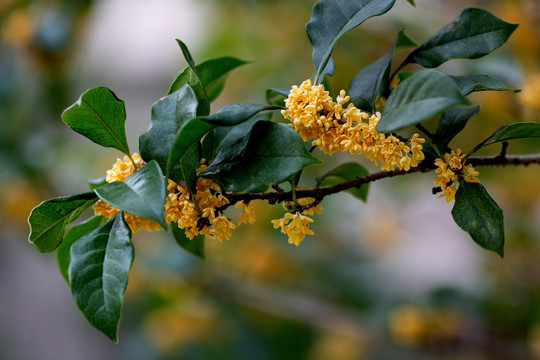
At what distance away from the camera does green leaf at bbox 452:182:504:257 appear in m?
0.46

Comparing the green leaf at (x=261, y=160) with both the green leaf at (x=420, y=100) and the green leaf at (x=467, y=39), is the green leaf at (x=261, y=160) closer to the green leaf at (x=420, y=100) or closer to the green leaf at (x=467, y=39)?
the green leaf at (x=420, y=100)

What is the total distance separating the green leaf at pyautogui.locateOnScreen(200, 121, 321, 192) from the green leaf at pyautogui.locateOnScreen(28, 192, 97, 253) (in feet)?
0.42

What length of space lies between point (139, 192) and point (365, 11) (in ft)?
0.96

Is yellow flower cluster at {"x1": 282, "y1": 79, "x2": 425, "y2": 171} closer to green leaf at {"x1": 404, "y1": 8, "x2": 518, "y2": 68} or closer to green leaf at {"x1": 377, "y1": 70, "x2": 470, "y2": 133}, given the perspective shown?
green leaf at {"x1": 377, "y1": 70, "x2": 470, "y2": 133}

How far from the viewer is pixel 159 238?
1.92 meters

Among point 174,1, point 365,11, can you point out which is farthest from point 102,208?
point 174,1

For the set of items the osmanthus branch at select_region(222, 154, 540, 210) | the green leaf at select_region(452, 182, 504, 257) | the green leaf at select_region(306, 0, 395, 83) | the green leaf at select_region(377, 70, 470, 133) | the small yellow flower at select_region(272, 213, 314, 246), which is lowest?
the green leaf at select_region(452, 182, 504, 257)

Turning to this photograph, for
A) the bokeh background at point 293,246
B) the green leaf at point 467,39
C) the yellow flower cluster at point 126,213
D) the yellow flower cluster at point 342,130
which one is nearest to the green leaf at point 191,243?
the yellow flower cluster at point 126,213

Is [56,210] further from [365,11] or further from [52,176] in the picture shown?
[52,176]

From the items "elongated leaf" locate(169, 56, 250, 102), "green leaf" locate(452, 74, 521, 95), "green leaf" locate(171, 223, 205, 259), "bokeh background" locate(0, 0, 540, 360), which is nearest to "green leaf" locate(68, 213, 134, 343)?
"green leaf" locate(171, 223, 205, 259)

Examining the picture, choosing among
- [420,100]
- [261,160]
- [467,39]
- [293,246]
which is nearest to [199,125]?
[261,160]

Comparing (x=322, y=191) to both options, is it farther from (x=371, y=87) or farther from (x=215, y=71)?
(x=215, y=71)

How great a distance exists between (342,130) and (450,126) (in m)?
0.13

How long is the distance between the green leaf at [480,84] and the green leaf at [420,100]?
0.08 m
